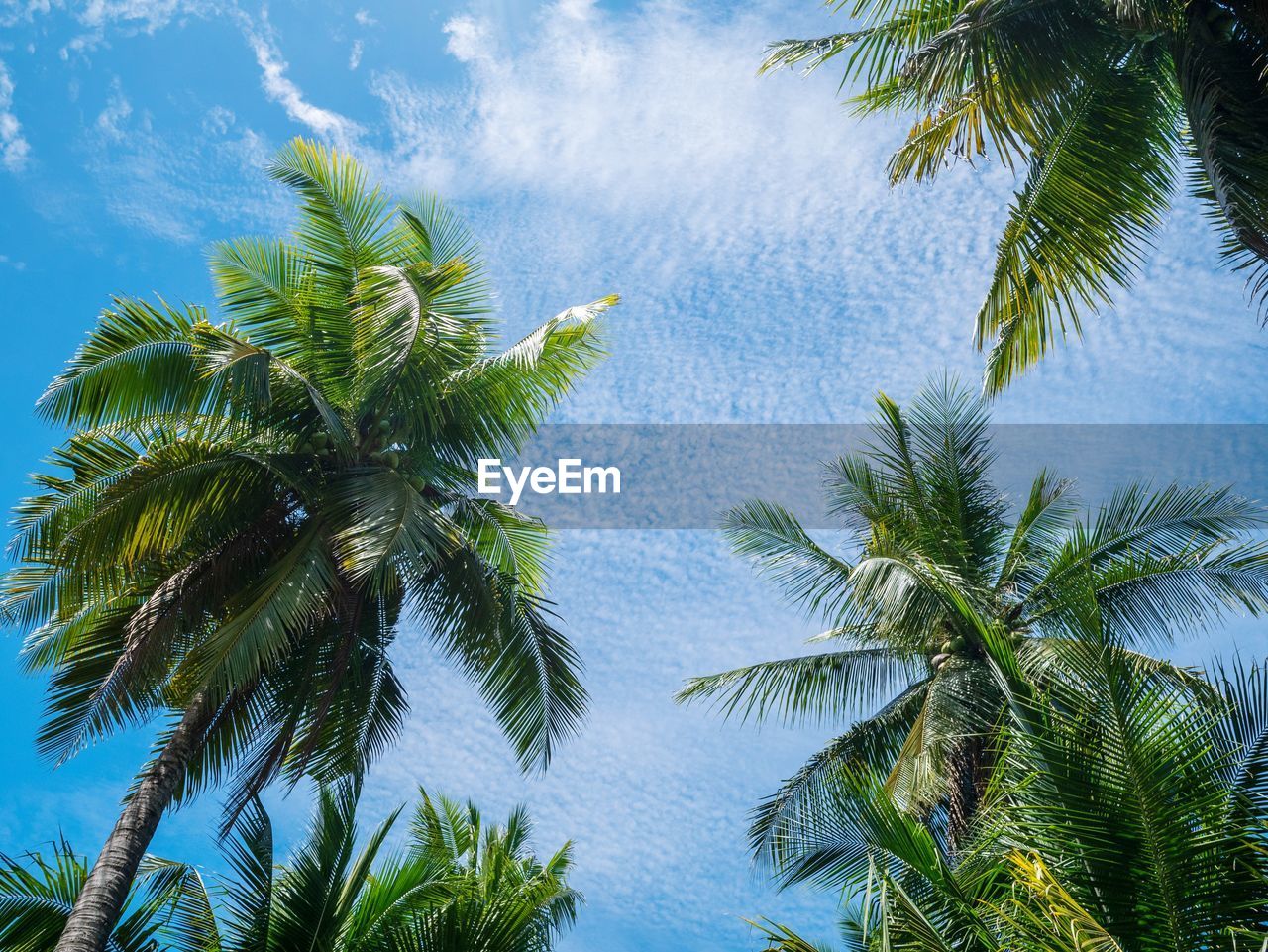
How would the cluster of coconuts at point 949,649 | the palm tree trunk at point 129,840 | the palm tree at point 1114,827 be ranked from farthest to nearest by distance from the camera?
the cluster of coconuts at point 949,649 < the palm tree trunk at point 129,840 < the palm tree at point 1114,827

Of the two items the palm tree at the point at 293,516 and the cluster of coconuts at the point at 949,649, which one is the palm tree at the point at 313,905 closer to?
the palm tree at the point at 293,516

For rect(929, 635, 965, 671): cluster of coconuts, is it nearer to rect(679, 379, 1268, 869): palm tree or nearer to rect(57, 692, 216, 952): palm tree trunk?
rect(679, 379, 1268, 869): palm tree

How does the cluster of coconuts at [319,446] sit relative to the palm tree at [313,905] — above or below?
above

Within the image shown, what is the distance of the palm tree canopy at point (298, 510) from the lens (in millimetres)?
11867

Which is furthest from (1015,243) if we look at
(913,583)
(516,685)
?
(516,685)

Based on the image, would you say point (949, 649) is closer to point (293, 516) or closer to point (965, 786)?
point (965, 786)

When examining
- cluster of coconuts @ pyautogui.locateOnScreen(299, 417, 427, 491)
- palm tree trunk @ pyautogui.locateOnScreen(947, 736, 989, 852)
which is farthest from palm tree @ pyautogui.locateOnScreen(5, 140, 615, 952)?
palm tree trunk @ pyautogui.locateOnScreen(947, 736, 989, 852)

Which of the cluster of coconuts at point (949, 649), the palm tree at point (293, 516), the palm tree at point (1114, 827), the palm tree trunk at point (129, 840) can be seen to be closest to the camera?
the palm tree at point (1114, 827)

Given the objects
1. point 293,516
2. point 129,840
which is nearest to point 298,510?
point 293,516

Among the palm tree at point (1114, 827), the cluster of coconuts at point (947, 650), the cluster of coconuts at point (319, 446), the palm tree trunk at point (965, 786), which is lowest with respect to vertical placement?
the palm tree at point (1114, 827)

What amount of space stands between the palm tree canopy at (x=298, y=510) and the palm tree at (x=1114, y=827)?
19.6ft

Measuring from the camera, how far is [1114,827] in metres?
6.35

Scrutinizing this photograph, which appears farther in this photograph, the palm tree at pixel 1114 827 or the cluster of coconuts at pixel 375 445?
the cluster of coconuts at pixel 375 445

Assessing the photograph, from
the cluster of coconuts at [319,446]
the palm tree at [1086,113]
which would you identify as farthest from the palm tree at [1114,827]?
the cluster of coconuts at [319,446]
